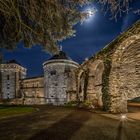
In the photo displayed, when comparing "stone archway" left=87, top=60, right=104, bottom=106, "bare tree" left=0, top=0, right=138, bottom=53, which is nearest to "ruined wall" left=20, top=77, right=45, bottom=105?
"stone archway" left=87, top=60, right=104, bottom=106

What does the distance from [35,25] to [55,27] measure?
872 millimetres

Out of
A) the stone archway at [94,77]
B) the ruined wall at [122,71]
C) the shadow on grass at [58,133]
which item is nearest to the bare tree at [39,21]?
the shadow on grass at [58,133]

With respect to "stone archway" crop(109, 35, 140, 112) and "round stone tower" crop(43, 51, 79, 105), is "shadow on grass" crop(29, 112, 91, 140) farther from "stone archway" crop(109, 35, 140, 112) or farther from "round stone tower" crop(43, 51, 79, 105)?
"round stone tower" crop(43, 51, 79, 105)

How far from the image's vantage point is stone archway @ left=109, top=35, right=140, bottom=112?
51.3ft

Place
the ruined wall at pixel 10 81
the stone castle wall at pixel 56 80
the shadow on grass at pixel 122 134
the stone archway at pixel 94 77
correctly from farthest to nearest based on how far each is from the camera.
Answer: the ruined wall at pixel 10 81 → the stone castle wall at pixel 56 80 → the stone archway at pixel 94 77 → the shadow on grass at pixel 122 134

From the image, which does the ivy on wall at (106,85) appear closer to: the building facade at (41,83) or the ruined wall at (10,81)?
the building facade at (41,83)

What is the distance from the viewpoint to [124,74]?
54.0 feet

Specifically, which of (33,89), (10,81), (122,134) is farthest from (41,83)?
(122,134)

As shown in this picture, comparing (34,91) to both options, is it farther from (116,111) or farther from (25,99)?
(116,111)

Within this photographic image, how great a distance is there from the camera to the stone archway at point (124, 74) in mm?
15648

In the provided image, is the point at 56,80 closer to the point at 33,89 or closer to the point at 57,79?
the point at 57,79

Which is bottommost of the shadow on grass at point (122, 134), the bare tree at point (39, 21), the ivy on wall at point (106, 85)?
the shadow on grass at point (122, 134)

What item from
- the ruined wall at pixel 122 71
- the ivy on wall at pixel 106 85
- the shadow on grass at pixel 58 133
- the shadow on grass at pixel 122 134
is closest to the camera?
the shadow on grass at pixel 58 133

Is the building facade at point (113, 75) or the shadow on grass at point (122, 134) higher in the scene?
the building facade at point (113, 75)
